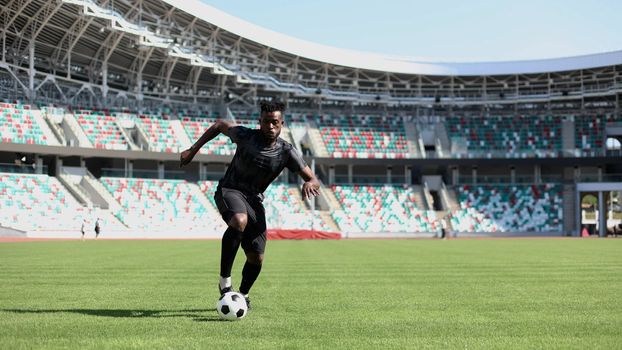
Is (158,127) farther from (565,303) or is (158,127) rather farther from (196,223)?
(565,303)

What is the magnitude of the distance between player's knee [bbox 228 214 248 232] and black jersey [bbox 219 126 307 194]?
1.74ft

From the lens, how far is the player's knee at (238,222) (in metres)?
8.03

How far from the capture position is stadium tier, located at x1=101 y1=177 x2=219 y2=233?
5356 cm

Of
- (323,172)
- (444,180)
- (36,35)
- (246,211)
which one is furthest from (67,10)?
(246,211)

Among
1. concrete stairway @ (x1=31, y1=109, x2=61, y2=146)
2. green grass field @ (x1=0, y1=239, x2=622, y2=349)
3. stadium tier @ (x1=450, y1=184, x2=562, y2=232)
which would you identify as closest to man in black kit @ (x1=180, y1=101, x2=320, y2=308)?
green grass field @ (x1=0, y1=239, x2=622, y2=349)

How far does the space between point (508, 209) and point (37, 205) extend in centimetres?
4138

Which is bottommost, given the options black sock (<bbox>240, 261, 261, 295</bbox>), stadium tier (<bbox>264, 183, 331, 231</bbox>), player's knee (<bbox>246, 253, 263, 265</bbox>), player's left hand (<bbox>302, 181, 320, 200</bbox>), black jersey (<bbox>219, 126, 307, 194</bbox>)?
stadium tier (<bbox>264, 183, 331, 231</bbox>)

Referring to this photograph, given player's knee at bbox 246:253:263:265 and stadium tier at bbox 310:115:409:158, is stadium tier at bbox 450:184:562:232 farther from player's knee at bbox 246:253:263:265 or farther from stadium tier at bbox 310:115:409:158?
player's knee at bbox 246:253:263:265

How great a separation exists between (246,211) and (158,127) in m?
55.2

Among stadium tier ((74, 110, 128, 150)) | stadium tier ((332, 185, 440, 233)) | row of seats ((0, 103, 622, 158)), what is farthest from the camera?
row of seats ((0, 103, 622, 158))

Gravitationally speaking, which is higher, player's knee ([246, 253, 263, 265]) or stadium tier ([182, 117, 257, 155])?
stadium tier ([182, 117, 257, 155])

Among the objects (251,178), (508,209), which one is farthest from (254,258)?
(508,209)

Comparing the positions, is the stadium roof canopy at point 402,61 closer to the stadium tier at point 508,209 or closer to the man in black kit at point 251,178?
the stadium tier at point 508,209

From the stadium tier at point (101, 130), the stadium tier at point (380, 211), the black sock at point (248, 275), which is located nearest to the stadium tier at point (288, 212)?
the stadium tier at point (380, 211)
